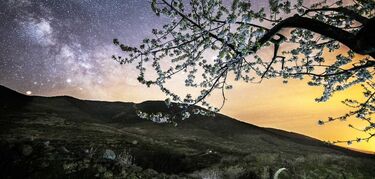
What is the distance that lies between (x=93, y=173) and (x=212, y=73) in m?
4.86

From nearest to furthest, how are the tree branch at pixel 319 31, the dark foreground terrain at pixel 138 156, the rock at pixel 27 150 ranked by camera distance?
the tree branch at pixel 319 31
the dark foreground terrain at pixel 138 156
the rock at pixel 27 150

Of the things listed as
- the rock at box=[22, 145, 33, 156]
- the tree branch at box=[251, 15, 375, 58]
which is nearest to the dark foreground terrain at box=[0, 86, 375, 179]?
the rock at box=[22, 145, 33, 156]

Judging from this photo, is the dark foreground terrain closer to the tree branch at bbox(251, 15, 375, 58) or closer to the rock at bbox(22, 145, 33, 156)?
the rock at bbox(22, 145, 33, 156)

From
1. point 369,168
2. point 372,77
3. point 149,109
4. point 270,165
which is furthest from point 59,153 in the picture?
point 149,109

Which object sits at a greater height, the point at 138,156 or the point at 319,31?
the point at 319,31

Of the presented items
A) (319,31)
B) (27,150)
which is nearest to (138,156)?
(27,150)

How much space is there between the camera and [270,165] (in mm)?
19922

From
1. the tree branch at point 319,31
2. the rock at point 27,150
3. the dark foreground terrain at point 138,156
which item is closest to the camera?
the tree branch at point 319,31

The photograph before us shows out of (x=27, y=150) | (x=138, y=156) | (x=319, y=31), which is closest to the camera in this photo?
(x=319, y=31)

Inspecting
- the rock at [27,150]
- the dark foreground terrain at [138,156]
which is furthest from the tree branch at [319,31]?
the rock at [27,150]

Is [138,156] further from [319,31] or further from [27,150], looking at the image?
[319,31]

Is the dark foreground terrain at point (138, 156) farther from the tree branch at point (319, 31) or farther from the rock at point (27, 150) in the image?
the tree branch at point (319, 31)

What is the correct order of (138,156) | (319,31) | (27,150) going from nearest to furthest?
(319,31) → (27,150) → (138,156)

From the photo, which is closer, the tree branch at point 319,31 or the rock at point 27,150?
the tree branch at point 319,31
